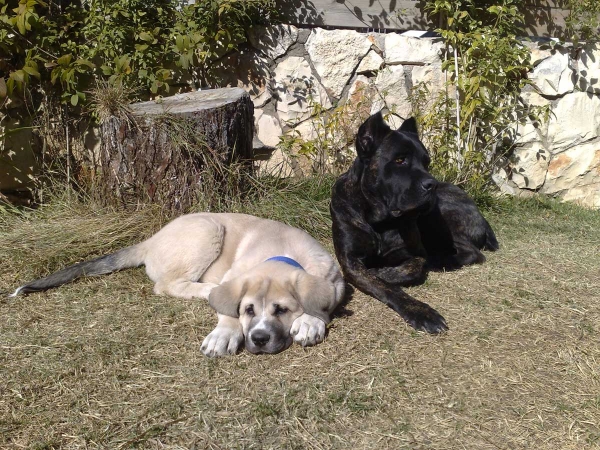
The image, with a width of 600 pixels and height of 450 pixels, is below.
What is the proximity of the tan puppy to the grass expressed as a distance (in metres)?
0.09

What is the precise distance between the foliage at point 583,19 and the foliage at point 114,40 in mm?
3218

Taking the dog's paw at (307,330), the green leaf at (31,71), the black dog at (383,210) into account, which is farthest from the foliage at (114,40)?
the dog's paw at (307,330)

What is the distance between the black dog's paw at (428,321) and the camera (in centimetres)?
325

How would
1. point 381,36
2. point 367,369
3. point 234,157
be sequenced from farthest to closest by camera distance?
point 381,36
point 234,157
point 367,369

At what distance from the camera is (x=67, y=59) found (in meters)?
5.46

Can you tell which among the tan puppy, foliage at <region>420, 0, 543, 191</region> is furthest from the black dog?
foliage at <region>420, 0, 543, 191</region>

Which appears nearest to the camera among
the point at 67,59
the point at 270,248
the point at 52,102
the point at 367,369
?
the point at 367,369

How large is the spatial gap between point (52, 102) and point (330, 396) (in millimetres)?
4468

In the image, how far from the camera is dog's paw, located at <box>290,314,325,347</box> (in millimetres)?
3002

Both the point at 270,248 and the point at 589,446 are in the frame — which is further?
the point at 270,248

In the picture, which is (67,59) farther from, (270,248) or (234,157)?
(270,248)

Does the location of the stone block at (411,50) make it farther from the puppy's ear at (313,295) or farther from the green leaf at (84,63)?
the puppy's ear at (313,295)

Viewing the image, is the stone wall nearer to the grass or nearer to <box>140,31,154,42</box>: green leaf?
<box>140,31,154,42</box>: green leaf

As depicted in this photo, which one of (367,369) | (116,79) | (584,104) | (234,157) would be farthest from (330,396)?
(584,104)
